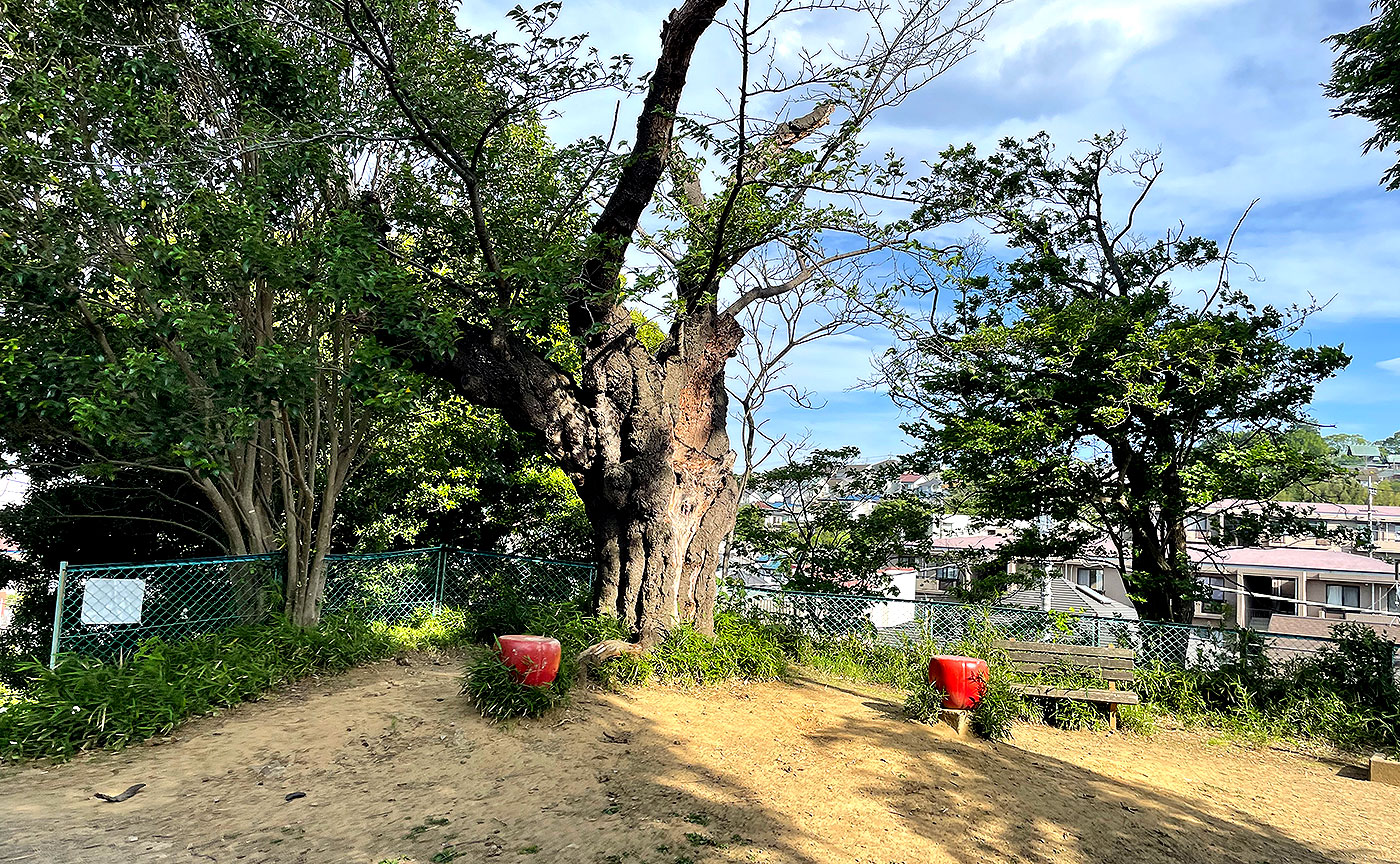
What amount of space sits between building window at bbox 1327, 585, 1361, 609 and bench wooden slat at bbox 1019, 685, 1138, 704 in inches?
789

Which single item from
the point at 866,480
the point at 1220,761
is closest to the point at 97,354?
the point at 866,480

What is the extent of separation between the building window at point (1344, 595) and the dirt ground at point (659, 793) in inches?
773

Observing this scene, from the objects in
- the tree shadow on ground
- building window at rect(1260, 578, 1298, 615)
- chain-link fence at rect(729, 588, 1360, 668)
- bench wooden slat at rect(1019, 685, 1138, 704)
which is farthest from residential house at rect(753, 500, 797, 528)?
building window at rect(1260, 578, 1298, 615)

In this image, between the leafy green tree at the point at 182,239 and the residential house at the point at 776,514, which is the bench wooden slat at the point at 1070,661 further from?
the leafy green tree at the point at 182,239

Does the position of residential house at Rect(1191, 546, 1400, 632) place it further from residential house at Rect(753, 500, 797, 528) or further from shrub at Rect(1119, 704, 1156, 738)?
shrub at Rect(1119, 704, 1156, 738)

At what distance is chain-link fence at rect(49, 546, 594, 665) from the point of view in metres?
6.33

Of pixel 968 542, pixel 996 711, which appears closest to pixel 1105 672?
pixel 996 711

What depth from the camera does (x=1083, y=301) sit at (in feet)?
34.2

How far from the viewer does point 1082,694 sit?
7035 mm

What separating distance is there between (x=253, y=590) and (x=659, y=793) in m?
5.32

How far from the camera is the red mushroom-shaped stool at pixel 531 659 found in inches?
235

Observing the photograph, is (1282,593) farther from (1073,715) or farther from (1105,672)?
(1073,715)

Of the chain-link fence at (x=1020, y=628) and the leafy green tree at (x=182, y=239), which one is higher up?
the leafy green tree at (x=182, y=239)

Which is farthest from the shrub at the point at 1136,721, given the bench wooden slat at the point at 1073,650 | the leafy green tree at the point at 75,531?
the leafy green tree at the point at 75,531
